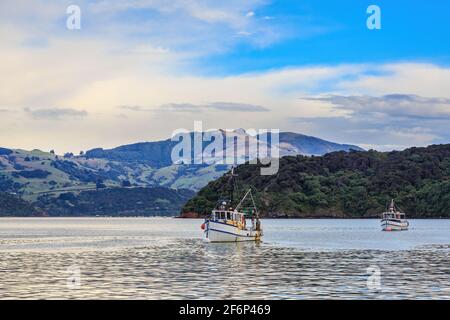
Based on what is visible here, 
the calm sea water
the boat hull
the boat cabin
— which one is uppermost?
the boat cabin

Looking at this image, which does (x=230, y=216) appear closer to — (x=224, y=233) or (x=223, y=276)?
(x=224, y=233)

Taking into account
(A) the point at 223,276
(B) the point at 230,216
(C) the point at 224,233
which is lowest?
(A) the point at 223,276

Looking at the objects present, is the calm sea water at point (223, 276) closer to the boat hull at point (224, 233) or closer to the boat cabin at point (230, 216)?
the boat hull at point (224, 233)

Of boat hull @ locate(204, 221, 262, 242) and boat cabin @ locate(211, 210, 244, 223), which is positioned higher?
boat cabin @ locate(211, 210, 244, 223)

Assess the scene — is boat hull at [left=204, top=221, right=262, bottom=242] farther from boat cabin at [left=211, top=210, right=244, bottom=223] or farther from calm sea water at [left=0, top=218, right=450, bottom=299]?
calm sea water at [left=0, top=218, right=450, bottom=299]

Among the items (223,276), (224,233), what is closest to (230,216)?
(224,233)

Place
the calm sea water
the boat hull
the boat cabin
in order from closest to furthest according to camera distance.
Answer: the calm sea water → the boat hull → the boat cabin

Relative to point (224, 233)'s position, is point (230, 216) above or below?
above

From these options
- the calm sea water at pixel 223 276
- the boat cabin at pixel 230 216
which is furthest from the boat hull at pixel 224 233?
the calm sea water at pixel 223 276

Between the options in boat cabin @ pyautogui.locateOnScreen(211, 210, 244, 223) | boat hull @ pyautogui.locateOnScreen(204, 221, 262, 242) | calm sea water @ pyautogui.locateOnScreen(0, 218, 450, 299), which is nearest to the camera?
calm sea water @ pyautogui.locateOnScreen(0, 218, 450, 299)

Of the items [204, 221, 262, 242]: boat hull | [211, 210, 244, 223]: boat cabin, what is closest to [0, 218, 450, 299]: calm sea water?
[204, 221, 262, 242]: boat hull

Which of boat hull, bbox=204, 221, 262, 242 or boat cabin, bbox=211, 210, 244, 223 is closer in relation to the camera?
boat hull, bbox=204, 221, 262, 242
